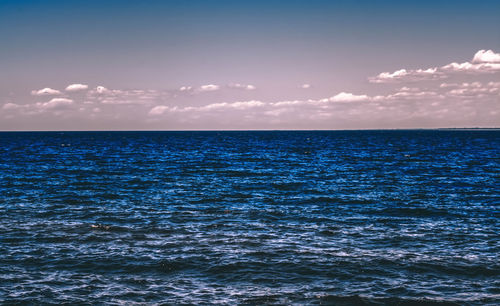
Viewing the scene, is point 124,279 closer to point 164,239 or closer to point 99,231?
point 164,239

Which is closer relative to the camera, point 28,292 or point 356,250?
point 28,292

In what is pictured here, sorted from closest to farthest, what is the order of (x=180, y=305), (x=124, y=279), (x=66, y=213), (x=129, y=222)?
(x=180, y=305) < (x=124, y=279) < (x=129, y=222) < (x=66, y=213)

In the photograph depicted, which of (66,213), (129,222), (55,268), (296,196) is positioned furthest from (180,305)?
(296,196)

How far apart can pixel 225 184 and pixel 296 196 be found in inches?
349

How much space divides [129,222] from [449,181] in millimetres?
31215

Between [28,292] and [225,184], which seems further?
[225,184]

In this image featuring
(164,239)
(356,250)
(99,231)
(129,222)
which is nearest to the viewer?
(356,250)

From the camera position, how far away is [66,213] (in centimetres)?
2545

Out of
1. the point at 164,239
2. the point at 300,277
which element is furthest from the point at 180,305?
the point at 164,239

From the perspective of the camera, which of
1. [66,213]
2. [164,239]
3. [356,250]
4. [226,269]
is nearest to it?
[226,269]

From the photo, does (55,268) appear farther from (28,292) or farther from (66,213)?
(66,213)

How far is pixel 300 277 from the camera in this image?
1473 cm

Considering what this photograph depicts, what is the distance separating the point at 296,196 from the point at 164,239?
570 inches

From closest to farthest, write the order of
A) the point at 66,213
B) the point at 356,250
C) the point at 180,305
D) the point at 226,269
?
the point at 180,305 → the point at 226,269 → the point at 356,250 → the point at 66,213
